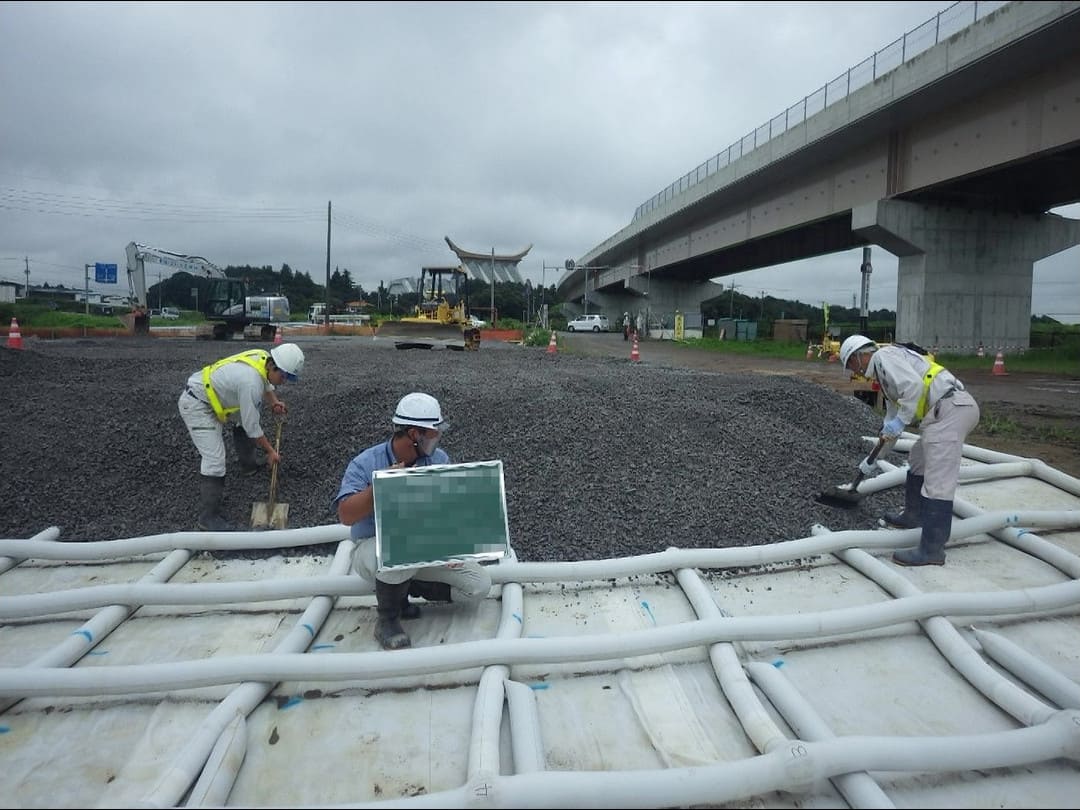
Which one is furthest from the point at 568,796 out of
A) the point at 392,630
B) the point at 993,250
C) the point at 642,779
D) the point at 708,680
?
the point at 993,250

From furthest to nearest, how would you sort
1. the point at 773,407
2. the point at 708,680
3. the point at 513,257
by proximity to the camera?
the point at 513,257 < the point at 773,407 < the point at 708,680

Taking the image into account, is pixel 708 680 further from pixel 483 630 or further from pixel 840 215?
pixel 840 215

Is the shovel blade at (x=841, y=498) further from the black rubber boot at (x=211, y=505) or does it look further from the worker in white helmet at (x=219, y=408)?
the black rubber boot at (x=211, y=505)

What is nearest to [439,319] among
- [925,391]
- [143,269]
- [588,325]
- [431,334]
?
[431,334]

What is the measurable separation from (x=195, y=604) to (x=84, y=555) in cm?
98

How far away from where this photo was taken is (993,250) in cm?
1659

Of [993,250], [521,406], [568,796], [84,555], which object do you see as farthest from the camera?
[993,250]

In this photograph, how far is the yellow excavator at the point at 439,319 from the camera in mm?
15781

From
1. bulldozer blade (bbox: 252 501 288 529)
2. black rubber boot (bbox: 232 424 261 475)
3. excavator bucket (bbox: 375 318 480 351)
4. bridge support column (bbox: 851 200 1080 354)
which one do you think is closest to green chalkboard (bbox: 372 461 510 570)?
bulldozer blade (bbox: 252 501 288 529)

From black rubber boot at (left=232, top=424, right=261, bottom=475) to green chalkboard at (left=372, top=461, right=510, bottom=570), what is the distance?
247 centimetres

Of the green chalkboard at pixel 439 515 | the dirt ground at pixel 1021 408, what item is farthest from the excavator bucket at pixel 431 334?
the green chalkboard at pixel 439 515

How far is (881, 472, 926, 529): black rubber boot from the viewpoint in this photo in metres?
3.83

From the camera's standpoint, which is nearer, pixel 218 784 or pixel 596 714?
pixel 218 784

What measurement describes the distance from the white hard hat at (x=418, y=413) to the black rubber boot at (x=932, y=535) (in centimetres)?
259
